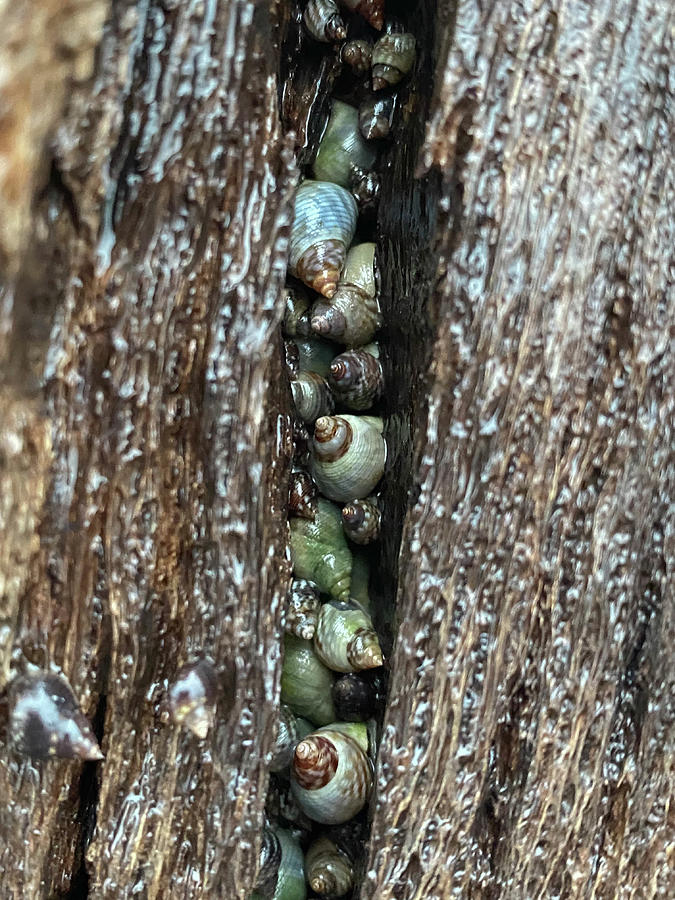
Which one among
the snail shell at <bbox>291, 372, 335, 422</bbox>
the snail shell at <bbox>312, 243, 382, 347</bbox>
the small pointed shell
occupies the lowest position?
the small pointed shell

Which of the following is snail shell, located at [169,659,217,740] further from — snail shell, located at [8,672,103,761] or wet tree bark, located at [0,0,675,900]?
snail shell, located at [8,672,103,761]

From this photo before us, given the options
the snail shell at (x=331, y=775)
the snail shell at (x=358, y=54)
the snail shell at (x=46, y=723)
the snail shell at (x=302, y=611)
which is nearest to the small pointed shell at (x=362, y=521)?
the snail shell at (x=302, y=611)

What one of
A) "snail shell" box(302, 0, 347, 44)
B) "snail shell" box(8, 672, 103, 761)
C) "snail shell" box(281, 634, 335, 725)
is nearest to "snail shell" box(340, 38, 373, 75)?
"snail shell" box(302, 0, 347, 44)

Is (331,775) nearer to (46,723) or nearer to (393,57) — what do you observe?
(46,723)

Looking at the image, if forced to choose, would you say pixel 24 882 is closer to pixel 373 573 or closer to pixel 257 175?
pixel 373 573

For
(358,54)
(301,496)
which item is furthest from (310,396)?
(358,54)

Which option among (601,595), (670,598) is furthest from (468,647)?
(670,598)
